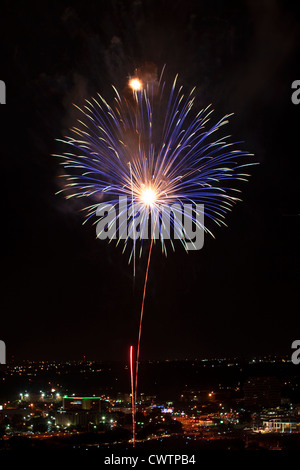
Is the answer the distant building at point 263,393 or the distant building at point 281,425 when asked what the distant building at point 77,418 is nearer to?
the distant building at point 281,425

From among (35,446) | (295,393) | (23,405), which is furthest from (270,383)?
(35,446)

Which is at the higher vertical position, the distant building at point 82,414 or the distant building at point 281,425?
the distant building at point 281,425

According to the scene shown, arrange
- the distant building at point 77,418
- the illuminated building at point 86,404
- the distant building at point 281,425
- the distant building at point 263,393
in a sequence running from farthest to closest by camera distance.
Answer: the distant building at point 263,393 → the illuminated building at point 86,404 → the distant building at point 77,418 → the distant building at point 281,425

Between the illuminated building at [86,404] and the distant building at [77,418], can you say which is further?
the illuminated building at [86,404]

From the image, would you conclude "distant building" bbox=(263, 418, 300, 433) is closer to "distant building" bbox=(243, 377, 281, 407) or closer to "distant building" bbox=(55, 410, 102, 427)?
"distant building" bbox=(55, 410, 102, 427)

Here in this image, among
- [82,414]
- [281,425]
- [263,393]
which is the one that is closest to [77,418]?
[82,414]

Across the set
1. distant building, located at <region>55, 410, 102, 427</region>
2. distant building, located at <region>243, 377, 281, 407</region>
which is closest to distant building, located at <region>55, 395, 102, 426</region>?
distant building, located at <region>55, 410, 102, 427</region>

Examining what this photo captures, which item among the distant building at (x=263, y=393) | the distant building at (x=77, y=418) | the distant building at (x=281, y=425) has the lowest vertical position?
the distant building at (x=263, y=393)

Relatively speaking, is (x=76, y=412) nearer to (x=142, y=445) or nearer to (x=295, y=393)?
(x=142, y=445)

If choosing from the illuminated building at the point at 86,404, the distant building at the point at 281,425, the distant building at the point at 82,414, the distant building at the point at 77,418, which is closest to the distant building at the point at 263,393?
the distant building at the point at 281,425
